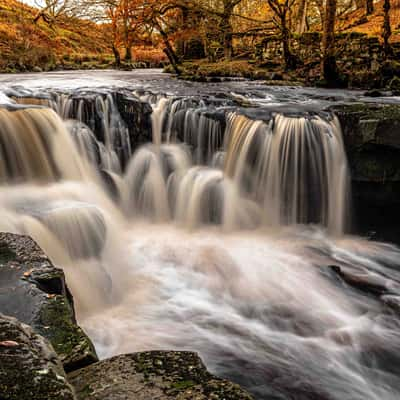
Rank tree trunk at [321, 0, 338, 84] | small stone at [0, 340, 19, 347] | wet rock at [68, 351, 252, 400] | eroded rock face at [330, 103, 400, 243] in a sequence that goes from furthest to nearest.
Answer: tree trunk at [321, 0, 338, 84]
eroded rock face at [330, 103, 400, 243]
wet rock at [68, 351, 252, 400]
small stone at [0, 340, 19, 347]

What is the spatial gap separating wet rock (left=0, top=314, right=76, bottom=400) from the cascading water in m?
1.85

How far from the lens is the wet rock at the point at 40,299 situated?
2305 mm

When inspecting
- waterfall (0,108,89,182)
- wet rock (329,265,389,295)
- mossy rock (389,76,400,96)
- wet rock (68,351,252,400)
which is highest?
mossy rock (389,76,400,96)

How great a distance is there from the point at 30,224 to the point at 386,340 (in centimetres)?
402

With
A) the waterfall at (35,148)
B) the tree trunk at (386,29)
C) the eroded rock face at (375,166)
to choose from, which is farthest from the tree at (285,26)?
the waterfall at (35,148)

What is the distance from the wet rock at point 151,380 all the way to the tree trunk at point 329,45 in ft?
33.6

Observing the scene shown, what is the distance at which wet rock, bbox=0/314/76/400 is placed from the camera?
58.7 inches

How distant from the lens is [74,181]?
252 inches

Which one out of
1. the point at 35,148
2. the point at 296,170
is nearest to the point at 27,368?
the point at 35,148

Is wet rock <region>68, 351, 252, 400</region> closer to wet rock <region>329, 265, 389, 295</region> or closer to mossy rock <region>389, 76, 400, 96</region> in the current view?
wet rock <region>329, 265, 389, 295</region>

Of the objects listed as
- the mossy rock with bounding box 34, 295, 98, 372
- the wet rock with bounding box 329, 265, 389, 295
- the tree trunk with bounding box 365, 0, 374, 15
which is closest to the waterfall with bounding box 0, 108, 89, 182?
the mossy rock with bounding box 34, 295, 98, 372

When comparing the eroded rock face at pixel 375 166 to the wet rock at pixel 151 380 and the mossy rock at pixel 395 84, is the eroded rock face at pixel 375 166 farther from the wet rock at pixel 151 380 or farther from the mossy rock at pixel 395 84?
the wet rock at pixel 151 380

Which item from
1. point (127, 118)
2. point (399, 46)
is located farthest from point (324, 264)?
point (399, 46)

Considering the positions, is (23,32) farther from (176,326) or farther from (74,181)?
(176,326)
